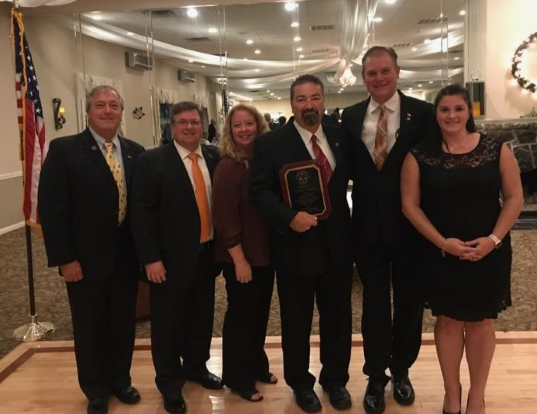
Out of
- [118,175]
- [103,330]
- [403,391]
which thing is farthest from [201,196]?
[403,391]

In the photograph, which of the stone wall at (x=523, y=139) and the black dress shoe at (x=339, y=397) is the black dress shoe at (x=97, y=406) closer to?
the black dress shoe at (x=339, y=397)

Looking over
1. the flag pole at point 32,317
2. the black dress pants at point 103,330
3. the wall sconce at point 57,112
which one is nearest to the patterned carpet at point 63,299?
the flag pole at point 32,317

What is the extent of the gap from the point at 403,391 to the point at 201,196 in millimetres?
1432

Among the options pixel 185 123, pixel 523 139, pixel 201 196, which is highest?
pixel 185 123

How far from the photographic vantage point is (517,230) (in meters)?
6.46

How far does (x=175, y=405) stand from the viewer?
252 cm

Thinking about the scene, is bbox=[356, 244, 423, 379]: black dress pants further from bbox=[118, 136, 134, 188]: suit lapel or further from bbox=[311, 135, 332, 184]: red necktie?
bbox=[118, 136, 134, 188]: suit lapel

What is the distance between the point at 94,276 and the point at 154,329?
1.33 ft

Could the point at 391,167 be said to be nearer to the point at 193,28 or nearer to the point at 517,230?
the point at 517,230

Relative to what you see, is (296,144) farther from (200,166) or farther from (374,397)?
(374,397)

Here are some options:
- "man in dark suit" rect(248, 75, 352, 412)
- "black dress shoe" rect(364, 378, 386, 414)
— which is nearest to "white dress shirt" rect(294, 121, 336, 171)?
"man in dark suit" rect(248, 75, 352, 412)

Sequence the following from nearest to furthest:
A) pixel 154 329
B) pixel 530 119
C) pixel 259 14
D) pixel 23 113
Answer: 1. pixel 154 329
2. pixel 23 113
3. pixel 530 119
4. pixel 259 14

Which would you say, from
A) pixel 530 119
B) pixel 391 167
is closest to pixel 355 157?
pixel 391 167

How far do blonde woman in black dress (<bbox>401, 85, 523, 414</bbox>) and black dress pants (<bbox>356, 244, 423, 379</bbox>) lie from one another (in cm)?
17
